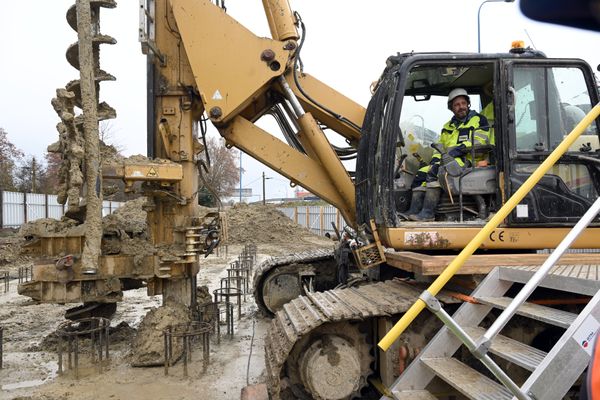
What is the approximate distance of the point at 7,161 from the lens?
95.9 feet

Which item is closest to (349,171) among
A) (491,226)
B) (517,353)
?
(491,226)

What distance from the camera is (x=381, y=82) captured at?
4.61m

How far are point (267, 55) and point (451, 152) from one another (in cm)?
218

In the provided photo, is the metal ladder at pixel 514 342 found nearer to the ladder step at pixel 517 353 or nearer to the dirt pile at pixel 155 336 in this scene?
the ladder step at pixel 517 353

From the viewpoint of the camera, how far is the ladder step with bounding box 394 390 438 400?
316 cm

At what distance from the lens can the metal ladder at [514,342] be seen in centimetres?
223

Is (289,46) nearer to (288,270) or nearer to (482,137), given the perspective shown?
(482,137)

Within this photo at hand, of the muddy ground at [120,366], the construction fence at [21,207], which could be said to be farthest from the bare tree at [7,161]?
the muddy ground at [120,366]

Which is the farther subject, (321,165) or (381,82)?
(321,165)

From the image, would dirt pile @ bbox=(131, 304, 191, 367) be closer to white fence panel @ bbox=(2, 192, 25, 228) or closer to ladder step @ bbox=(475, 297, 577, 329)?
ladder step @ bbox=(475, 297, 577, 329)

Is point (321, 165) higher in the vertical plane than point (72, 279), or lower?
higher

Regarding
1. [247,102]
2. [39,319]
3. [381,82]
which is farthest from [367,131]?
[39,319]

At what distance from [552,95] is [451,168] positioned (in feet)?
3.36

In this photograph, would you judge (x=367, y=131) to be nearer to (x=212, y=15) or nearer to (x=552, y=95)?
(x=552, y=95)
